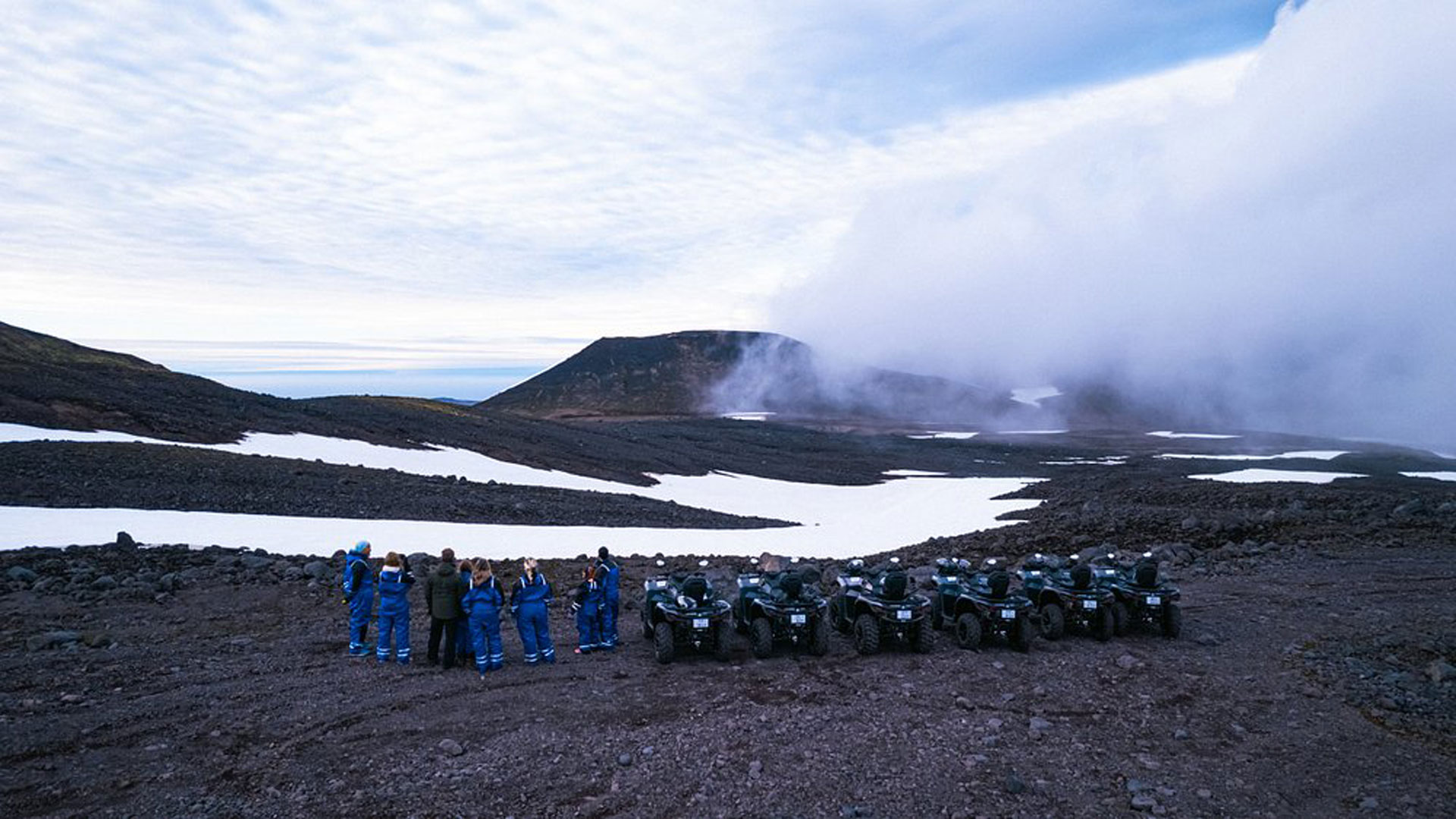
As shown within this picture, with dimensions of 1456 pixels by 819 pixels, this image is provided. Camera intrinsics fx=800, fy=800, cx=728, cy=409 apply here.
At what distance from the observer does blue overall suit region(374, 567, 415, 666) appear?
10578 millimetres

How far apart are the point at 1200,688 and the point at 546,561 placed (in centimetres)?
1399

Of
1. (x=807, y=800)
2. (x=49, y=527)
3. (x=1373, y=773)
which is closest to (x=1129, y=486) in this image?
(x=1373, y=773)

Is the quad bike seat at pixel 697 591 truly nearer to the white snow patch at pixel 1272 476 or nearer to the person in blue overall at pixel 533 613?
the person in blue overall at pixel 533 613

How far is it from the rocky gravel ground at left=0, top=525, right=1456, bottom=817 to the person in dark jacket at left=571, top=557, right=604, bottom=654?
486 mm

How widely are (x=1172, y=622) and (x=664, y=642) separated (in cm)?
791

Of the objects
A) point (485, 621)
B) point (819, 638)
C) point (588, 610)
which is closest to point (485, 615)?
point (485, 621)

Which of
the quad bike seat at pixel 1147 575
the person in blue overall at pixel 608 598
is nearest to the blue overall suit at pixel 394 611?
the person in blue overall at pixel 608 598

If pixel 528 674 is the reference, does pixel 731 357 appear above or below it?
above

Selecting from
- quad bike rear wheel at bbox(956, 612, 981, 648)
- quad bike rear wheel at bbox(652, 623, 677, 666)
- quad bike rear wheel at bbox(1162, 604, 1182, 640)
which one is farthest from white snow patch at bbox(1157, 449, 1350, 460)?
quad bike rear wheel at bbox(652, 623, 677, 666)

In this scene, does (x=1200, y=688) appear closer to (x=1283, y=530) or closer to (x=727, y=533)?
(x=1283, y=530)

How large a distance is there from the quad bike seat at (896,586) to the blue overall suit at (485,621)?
5.38 m

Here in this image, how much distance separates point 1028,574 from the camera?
1306cm

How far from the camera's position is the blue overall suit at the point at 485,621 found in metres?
10.2

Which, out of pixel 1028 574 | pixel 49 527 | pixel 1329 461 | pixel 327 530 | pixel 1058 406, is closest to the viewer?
pixel 1028 574
